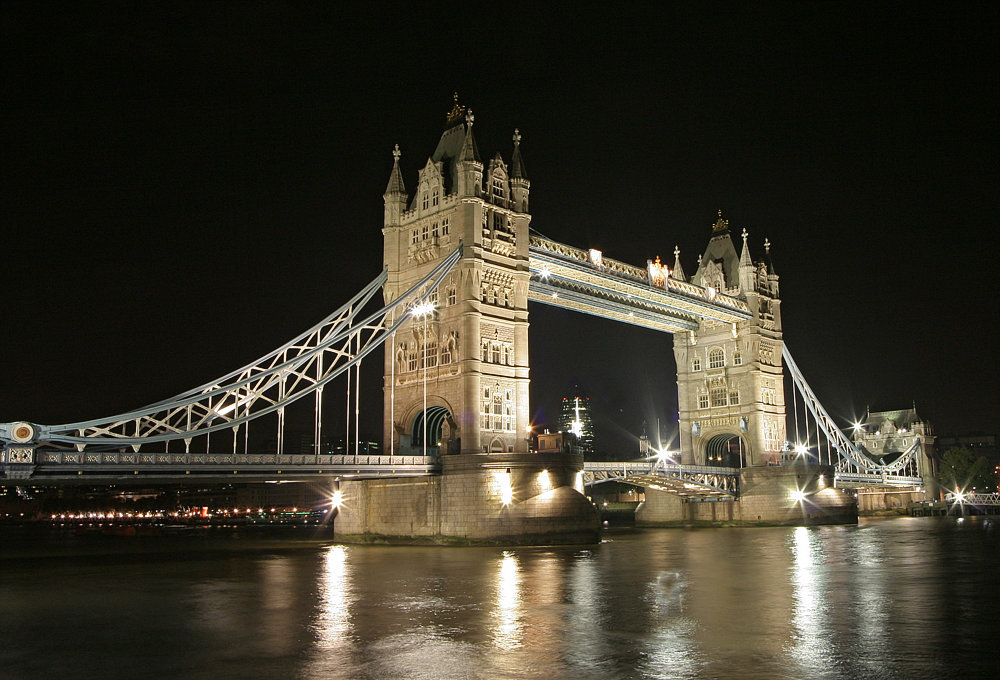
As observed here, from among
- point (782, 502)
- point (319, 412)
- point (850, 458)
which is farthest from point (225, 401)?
point (850, 458)

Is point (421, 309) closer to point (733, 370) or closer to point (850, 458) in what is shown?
point (733, 370)

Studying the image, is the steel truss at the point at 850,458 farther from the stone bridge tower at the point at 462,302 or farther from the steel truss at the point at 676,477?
the stone bridge tower at the point at 462,302

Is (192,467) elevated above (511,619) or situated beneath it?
Answer: elevated above

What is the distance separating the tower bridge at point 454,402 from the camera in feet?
128

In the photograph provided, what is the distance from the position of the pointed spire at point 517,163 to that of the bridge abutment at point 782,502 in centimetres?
3474

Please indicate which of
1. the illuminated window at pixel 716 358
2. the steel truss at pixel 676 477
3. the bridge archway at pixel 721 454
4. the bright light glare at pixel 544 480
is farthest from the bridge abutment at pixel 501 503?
the bridge archway at pixel 721 454

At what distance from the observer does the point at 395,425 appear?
54.4 metres

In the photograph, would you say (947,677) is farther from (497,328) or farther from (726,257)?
(726,257)

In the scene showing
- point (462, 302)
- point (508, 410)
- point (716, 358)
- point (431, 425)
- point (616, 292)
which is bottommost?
point (431, 425)

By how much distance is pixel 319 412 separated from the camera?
144 feet

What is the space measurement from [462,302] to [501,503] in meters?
11.9

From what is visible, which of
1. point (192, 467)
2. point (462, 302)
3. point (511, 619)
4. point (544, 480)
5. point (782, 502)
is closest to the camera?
point (511, 619)

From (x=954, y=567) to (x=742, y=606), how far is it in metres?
15.6

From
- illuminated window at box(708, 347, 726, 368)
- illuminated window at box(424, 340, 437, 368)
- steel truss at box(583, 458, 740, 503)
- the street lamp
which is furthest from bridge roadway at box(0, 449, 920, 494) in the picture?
illuminated window at box(708, 347, 726, 368)
